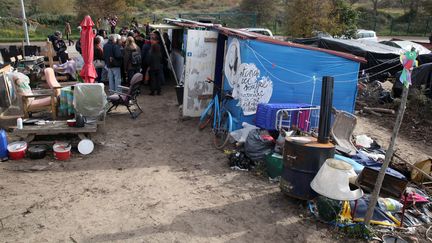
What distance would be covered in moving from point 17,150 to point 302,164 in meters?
5.02

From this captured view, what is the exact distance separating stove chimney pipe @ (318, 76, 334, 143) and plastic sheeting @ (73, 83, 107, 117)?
4.83m

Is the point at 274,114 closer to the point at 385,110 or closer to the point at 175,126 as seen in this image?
the point at 175,126

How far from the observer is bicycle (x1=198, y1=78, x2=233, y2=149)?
799cm

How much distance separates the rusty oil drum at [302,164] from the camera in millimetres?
5305

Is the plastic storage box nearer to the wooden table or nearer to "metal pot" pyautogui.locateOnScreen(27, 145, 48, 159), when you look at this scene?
the wooden table

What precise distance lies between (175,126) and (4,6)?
51.4 meters

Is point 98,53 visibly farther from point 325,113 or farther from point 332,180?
point 332,180

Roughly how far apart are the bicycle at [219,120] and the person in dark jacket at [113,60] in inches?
128

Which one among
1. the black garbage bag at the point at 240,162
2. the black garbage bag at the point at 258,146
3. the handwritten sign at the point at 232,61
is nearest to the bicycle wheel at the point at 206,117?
the handwritten sign at the point at 232,61

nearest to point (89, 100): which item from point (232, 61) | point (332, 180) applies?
point (232, 61)

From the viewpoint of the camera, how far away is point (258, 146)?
6.97m

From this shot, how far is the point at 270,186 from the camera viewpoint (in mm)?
6250

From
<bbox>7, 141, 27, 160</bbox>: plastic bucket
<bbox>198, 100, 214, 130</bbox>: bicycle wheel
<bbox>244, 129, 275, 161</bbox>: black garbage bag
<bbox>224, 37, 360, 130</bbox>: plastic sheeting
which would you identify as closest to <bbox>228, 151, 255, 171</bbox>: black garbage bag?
<bbox>244, 129, 275, 161</bbox>: black garbage bag

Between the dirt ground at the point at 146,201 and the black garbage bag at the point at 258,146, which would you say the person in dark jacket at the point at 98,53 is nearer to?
the dirt ground at the point at 146,201
